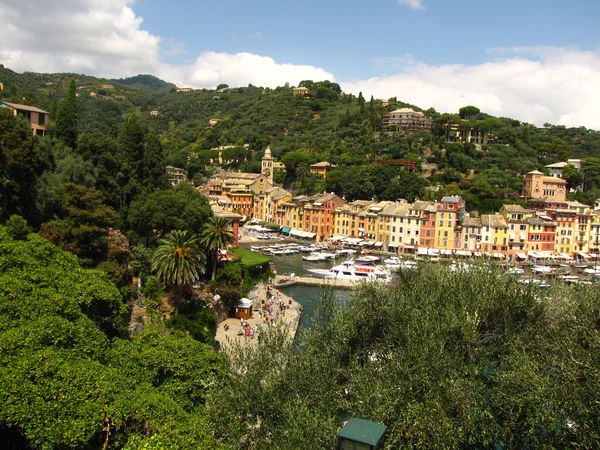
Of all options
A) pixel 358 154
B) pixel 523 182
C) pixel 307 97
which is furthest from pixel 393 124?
pixel 307 97

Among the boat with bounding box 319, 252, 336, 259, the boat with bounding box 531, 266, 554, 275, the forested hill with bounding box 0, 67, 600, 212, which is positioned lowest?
the boat with bounding box 319, 252, 336, 259

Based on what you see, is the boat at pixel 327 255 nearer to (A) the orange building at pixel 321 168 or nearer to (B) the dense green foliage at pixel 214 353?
(B) the dense green foliage at pixel 214 353

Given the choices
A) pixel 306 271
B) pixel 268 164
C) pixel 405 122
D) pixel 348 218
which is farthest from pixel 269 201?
pixel 405 122

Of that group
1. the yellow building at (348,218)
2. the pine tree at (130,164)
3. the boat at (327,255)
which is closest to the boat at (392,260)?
the boat at (327,255)

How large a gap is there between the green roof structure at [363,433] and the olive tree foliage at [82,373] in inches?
135

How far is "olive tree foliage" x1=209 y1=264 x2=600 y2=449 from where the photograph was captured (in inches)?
480

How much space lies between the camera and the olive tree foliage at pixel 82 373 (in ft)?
33.9

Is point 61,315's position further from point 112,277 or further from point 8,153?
point 8,153

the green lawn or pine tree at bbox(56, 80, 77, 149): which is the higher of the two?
pine tree at bbox(56, 80, 77, 149)

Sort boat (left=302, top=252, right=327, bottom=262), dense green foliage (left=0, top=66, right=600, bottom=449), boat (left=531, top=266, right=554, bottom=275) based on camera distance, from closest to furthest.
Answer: dense green foliage (left=0, top=66, right=600, bottom=449) → boat (left=531, top=266, right=554, bottom=275) → boat (left=302, top=252, right=327, bottom=262)

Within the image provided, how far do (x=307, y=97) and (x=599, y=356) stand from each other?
135 meters

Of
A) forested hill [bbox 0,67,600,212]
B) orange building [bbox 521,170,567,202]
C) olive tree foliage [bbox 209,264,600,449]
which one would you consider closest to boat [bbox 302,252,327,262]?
forested hill [bbox 0,67,600,212]

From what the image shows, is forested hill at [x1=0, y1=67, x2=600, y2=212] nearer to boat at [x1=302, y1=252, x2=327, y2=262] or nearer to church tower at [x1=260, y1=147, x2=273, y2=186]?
church tower at [x1=260, y1=147, x2=273, y2=186]

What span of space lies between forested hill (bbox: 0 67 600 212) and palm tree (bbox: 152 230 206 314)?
16.2 meters
